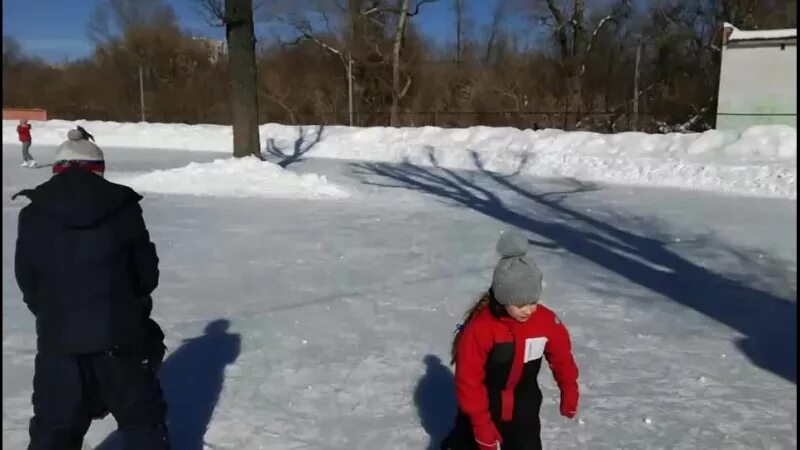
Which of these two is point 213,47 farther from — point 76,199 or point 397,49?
point 76,199

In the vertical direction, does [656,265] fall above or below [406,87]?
below

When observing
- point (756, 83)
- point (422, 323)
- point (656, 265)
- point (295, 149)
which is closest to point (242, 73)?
point (295, 149)

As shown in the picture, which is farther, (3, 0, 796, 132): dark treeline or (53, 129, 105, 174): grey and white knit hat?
(3, 0, 796, 132): dark treeline

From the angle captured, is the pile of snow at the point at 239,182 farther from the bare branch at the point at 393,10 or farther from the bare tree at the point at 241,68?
the bare branch at the point at 393,10

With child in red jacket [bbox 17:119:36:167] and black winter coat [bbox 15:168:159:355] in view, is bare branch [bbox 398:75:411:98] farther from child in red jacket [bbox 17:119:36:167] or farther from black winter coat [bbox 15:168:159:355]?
black winter coat [bbox 15:168:159:355]

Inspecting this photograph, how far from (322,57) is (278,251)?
35.0m

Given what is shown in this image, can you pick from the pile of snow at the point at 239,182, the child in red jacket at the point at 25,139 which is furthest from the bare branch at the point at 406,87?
the pile of snow at the point at 239,182

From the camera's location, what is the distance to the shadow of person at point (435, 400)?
3.60 m

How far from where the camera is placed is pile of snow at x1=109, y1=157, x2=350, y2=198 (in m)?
12.9

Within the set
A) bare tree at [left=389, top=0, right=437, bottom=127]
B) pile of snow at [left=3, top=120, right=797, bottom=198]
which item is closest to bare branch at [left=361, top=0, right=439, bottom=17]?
bare tree at [left=389, top=0, right=437, bottom=127]

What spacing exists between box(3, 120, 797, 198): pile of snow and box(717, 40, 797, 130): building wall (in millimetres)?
4633

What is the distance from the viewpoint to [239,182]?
1334cm

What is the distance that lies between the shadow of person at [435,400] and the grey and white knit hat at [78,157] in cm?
198

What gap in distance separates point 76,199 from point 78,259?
0.19 metres
